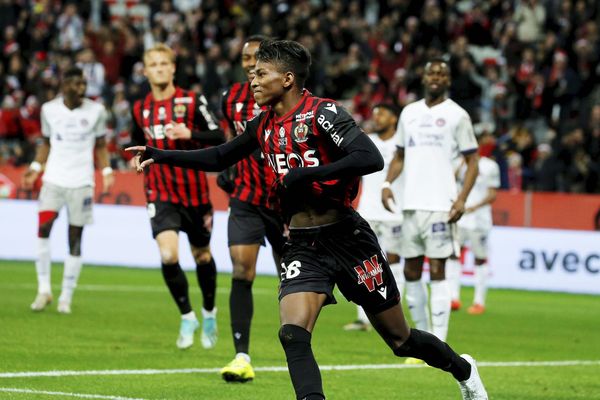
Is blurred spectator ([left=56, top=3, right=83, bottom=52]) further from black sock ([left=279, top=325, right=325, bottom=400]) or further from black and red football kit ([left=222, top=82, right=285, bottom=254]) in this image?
black sock ([left=279, top=325, right=325, bottom=400])

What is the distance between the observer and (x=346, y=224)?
662 cm

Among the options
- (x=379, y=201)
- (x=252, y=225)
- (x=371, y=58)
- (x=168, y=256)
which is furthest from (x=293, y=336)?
(x=371, y=58)

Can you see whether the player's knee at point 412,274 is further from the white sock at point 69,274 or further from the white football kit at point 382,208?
the white sock at point 69,274

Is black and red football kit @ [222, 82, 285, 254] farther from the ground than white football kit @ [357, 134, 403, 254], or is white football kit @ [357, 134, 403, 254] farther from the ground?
black and red football kit @ [222, 82, 285, 254]

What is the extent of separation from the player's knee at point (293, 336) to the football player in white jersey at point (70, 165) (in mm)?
7371

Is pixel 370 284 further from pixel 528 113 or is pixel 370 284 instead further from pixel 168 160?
pixel 528 113

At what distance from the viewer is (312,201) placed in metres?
6.57

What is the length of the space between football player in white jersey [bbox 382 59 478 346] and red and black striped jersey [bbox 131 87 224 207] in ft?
5.58

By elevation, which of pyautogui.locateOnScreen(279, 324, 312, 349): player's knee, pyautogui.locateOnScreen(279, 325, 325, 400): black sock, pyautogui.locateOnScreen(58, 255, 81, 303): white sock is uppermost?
pyautogui.locateOnScreen(279, 324, 312, 349): player's knee

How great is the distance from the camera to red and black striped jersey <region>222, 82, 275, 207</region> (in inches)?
372

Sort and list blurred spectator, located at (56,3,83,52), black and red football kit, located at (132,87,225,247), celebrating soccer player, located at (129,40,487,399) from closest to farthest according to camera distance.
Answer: celebrating soccer player, located at (129,40,487,399), black and red football kit, located at (132,87,225,247), blurred spectator, located at (56,3,83,52)

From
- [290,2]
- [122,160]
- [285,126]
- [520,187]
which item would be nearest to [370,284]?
[285,126]

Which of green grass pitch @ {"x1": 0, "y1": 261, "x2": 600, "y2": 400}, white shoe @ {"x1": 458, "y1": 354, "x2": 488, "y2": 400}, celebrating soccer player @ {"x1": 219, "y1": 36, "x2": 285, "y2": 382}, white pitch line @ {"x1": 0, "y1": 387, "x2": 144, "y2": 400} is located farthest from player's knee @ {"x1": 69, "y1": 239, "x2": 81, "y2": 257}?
white shoe @ {"x1": 458, "y1": 354, "x2": 488, "y2": 400}

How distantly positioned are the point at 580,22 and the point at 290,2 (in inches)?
299
